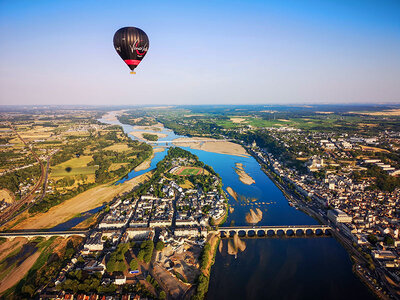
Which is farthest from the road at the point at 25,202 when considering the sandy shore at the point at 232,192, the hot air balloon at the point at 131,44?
the sandy shore at the point at 232,192

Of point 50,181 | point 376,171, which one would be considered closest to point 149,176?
point 50,181

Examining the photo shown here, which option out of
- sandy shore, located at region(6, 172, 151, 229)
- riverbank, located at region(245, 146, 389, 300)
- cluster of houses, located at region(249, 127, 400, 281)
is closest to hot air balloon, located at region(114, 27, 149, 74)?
sandy shore, located at region(6, 172, 151, 229)

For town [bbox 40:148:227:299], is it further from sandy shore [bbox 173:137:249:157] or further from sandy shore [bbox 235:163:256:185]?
sandy shore [bbox 173:137:249:157]

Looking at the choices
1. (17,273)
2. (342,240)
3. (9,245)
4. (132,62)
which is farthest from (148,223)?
(342,240)

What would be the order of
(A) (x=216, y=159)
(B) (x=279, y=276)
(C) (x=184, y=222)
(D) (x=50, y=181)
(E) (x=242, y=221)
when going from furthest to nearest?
(A) (x=216, y=159), (D) (x=50, y=181), (E) (x=242, y=221), (C) (x=184, y=222), (B) (x=279, y=276)

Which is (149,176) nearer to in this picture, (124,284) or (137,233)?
(137,233)

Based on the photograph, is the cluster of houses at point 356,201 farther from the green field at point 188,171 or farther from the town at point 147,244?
the green field at point 188,171
